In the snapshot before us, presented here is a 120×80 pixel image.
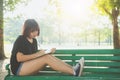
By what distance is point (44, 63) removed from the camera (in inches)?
230

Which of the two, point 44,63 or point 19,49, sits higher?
Answer: point 19,49

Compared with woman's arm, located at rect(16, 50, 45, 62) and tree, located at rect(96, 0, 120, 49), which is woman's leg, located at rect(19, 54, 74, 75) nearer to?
woman's arm, located at rect(16, 50, 45, 62)

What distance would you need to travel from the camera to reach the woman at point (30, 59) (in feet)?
18.6

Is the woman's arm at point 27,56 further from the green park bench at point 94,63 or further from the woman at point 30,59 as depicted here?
the green park bench at point 94,63

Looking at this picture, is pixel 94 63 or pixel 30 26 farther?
pixel 94 63

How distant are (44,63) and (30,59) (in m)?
0.27

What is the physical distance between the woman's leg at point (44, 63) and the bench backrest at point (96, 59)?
0.51 metres

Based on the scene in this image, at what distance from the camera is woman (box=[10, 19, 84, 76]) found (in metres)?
5.68

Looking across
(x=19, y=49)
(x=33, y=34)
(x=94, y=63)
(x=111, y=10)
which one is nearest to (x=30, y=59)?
(x=19, y=49)

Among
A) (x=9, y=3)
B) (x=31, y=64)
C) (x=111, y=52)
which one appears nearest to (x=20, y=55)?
(x=31, y=64)

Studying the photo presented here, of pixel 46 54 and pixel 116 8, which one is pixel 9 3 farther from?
pixel 46 54

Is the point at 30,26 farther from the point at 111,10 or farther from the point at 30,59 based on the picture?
the point at 111,10

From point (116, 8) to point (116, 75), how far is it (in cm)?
1096

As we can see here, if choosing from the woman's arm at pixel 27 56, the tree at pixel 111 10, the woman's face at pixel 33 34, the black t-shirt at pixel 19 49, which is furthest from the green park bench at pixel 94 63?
the tree at pixel 111 10
